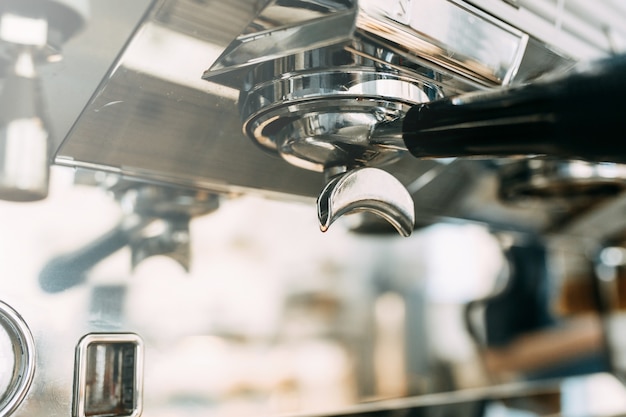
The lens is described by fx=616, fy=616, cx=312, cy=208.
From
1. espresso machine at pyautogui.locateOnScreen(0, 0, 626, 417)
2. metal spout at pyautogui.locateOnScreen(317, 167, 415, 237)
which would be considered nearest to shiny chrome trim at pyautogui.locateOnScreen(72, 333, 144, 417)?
espresso machine at pyautogui.locateOnScreen(0, 0, 626, 417)

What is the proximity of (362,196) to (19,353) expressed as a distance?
9.7 inches

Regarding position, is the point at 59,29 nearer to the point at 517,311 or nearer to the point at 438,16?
the point at 438,16

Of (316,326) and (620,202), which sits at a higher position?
(620,202)

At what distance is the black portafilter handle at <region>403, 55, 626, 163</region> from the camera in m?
0.24

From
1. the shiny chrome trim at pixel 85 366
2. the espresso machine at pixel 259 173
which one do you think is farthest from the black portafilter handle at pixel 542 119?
the shiny chrome trim at pixel 85 366

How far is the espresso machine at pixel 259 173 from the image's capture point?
1.08 feet

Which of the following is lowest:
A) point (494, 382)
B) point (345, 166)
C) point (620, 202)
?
point (494, 382)

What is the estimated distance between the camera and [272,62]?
360 mm

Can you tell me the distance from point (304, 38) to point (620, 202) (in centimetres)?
69

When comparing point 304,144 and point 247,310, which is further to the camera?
point 247,310

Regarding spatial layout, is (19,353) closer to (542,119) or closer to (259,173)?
(259,173)

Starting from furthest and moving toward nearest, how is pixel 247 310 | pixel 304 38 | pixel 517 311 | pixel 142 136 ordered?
pixel 517 311 → pixel 247 310 → pixel 142 136 → pixel 304 38

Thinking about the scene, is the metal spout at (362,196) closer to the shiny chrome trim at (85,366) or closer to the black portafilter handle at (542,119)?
the black portafilter handle at (542,119)

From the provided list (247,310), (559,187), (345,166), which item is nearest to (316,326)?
(247,310)
